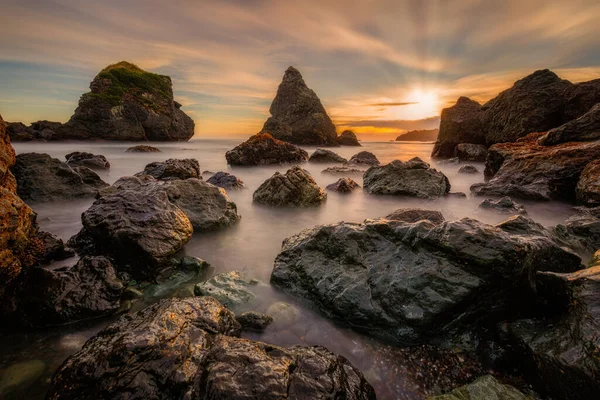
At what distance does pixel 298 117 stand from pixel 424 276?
55.9m

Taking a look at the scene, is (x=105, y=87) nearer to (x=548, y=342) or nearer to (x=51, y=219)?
(x=51, y=219)

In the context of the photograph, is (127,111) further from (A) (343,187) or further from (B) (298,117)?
(A) (343,187)

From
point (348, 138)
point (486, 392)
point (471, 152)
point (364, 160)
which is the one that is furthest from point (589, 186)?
point (348, 138)

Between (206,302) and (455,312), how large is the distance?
8.00ft

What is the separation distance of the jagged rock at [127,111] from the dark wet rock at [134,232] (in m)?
49.0

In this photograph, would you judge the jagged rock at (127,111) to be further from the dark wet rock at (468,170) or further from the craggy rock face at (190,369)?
the craggy rock face at (190,369)

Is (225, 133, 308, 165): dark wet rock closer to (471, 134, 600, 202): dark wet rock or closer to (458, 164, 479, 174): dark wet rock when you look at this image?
(458, 164, 479, 174): dark wet rock

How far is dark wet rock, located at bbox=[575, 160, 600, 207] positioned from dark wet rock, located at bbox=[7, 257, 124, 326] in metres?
9.76

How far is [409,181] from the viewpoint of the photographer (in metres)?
9.34

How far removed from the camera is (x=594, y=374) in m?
1.79

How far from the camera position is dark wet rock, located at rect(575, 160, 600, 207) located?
6480 mm

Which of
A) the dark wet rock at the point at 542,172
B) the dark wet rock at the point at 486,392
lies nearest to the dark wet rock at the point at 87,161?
the dark wet rock at the point at 486,392

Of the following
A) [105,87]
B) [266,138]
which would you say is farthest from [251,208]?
[105,87]

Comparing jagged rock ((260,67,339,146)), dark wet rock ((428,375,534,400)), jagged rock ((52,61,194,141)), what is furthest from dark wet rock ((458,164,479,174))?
jagged rock ((52,61,194,141))
